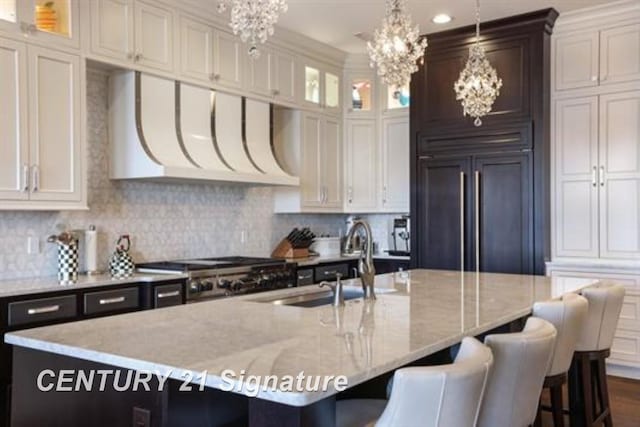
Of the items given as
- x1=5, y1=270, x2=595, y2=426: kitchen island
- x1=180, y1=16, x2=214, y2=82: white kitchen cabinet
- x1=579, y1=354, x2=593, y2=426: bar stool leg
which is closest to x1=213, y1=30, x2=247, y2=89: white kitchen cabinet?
x1=180, y1=16, x2=214, y2=82: white kitchen cabinet

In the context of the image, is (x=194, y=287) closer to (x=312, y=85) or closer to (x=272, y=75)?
Result: (x=272, y=75)

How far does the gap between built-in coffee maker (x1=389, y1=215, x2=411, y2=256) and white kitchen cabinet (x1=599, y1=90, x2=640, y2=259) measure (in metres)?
2.04

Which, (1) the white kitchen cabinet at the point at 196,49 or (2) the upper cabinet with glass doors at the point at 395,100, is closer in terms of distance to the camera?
(1) the white kitchen cabinet at the point at 196,49

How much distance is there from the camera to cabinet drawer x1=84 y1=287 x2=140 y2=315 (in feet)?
11.1

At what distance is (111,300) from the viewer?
351cm

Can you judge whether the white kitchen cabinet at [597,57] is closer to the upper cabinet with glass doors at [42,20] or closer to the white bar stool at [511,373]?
the white bar stool at [511,373]

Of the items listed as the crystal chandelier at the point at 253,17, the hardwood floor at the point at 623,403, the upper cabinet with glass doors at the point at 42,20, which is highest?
the upper cabinet with glass doors at the point at 42,20

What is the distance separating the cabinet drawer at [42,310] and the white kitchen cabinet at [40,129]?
2.00 ft

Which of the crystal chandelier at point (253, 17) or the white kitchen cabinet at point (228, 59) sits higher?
the white kitchen cabinet at point (228, 59)

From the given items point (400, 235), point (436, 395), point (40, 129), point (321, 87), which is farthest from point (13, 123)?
point (400, 235)

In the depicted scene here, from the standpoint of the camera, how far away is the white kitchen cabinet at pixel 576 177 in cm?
488

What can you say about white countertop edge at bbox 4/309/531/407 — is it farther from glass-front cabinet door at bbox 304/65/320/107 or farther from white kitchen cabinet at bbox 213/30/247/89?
glass-front cabinet door at bbox 304/65/320/107

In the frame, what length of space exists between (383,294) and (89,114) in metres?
2.57

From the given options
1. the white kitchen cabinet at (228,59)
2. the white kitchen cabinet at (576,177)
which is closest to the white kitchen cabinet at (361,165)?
the white kitchen cabinet at (228,59)
